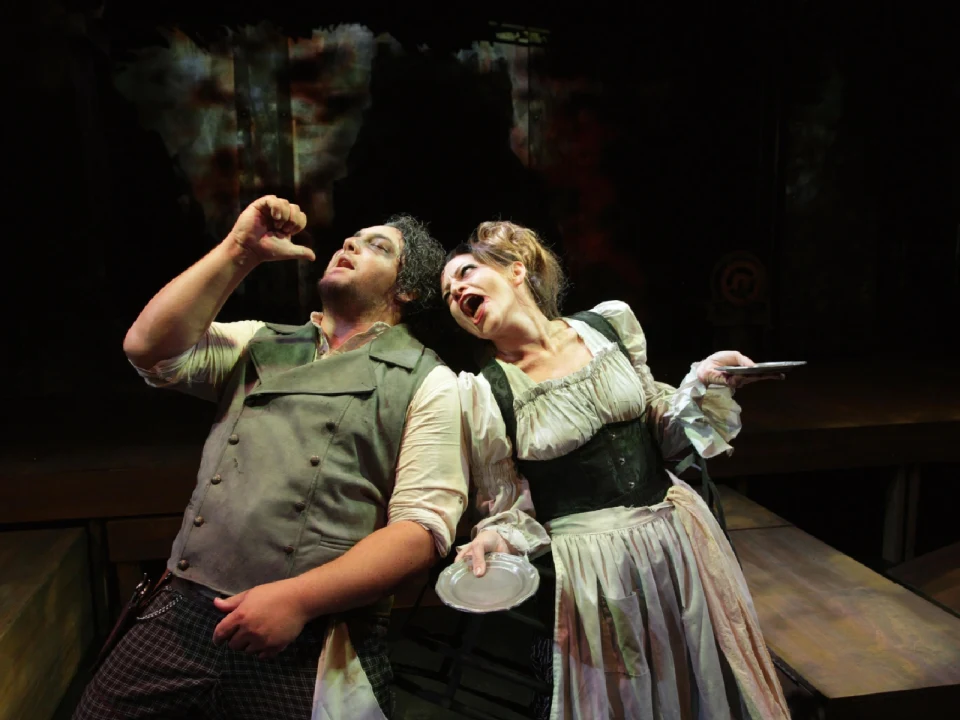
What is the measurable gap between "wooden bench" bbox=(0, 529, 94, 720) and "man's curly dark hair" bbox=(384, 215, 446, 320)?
158 centimetres

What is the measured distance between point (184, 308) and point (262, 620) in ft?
2.56

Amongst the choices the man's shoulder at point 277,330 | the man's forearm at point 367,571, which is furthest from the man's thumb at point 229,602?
the man's shoulder at point 277,330

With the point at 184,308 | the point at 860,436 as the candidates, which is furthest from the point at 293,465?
the point at 860,436

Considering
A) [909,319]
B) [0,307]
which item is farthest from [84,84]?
[909,319]

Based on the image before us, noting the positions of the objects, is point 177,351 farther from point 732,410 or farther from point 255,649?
point 732,410

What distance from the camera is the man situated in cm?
164

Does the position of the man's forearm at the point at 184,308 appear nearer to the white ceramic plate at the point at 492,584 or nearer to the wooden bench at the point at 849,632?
the white ceramic plate at the point at 492,584

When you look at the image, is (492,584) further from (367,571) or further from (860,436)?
(860,436)

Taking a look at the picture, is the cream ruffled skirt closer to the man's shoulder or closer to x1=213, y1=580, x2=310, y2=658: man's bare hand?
x1=213, y1=580, x2=310, y2=658: man's bare hand

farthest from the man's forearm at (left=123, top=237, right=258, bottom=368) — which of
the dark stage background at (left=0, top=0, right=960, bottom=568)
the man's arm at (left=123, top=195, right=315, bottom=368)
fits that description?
the dark stage background at (left=0, top=0, right=960, bottom=568)

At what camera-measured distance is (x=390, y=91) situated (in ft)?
15.0

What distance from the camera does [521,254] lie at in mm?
2205

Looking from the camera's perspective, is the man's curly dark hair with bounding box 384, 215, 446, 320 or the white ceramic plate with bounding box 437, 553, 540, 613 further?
the man's curly dark hair with bounding box 384, 215, 446, 320

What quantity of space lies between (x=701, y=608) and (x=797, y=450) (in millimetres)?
1889
